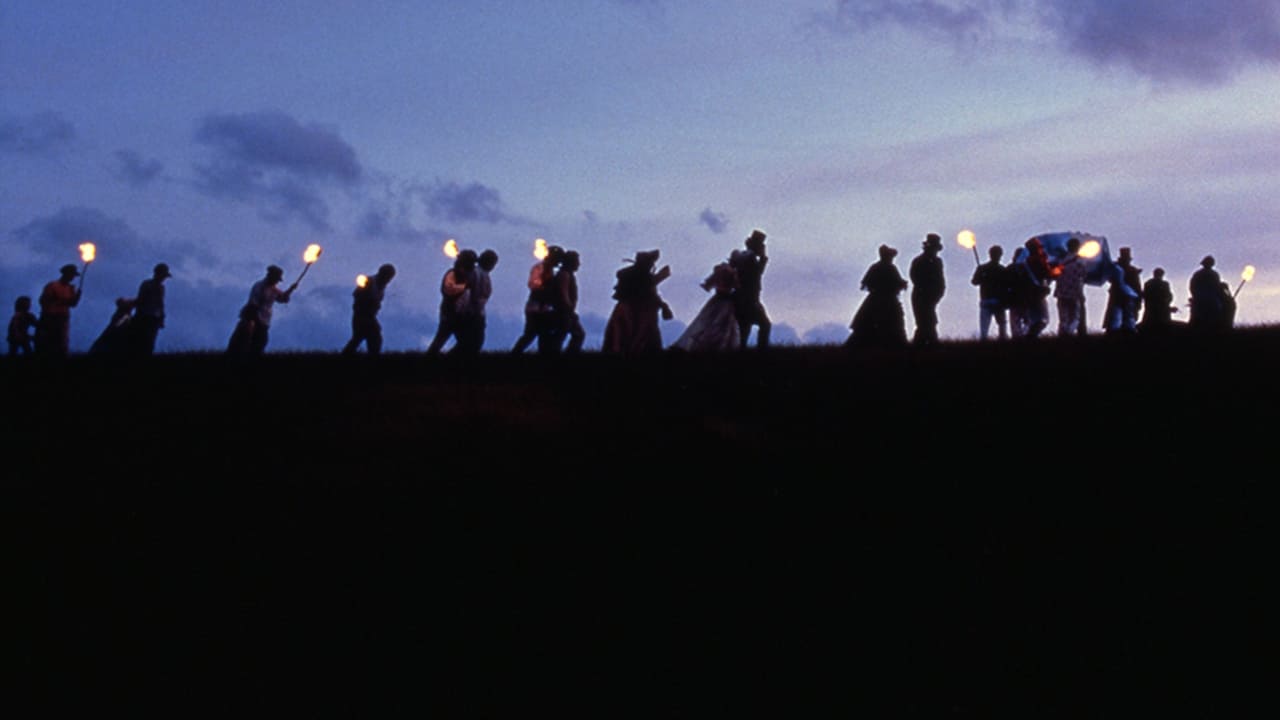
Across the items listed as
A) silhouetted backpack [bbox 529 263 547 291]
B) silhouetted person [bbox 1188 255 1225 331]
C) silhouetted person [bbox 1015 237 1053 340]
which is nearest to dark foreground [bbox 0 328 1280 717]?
silhouetted backpack [bbox 529 263 547 291]

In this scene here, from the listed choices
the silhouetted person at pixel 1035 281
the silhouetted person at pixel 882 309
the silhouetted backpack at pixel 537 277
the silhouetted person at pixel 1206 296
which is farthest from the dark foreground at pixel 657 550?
the silhouetted person at pixel 1206 296

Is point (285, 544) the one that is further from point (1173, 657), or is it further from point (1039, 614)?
point (1173, 657)

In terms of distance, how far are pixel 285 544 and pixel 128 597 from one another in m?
1.40

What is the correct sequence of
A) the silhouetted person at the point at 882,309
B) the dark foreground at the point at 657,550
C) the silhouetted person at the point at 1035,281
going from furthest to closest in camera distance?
the silhouetted person at the point at 1035,281 → the silhouetted person at the point at 882,309 → the dark foreground at the point at 657,550

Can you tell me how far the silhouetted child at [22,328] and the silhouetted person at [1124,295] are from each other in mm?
19399

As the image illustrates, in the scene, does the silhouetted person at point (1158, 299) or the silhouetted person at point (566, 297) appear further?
the silhouetted person at point (1158, 299)

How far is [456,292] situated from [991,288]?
9.27m

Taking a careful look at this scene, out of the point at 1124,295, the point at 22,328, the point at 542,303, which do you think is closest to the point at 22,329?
the point at 22,328

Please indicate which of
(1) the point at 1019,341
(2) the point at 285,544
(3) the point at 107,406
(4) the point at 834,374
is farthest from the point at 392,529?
(1) the point at 1019,341

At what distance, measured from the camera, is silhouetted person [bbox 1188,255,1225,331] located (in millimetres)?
27094

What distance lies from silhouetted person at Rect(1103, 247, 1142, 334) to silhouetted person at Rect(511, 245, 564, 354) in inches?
436

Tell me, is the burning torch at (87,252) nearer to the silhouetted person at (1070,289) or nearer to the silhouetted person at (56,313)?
the silhouetted person at (56,313)

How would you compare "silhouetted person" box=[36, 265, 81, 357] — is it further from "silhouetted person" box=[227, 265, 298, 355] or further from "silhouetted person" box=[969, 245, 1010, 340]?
"silhouetted person" box=[969, 245, 1010, 340]

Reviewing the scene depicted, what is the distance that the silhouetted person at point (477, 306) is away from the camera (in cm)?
2300
